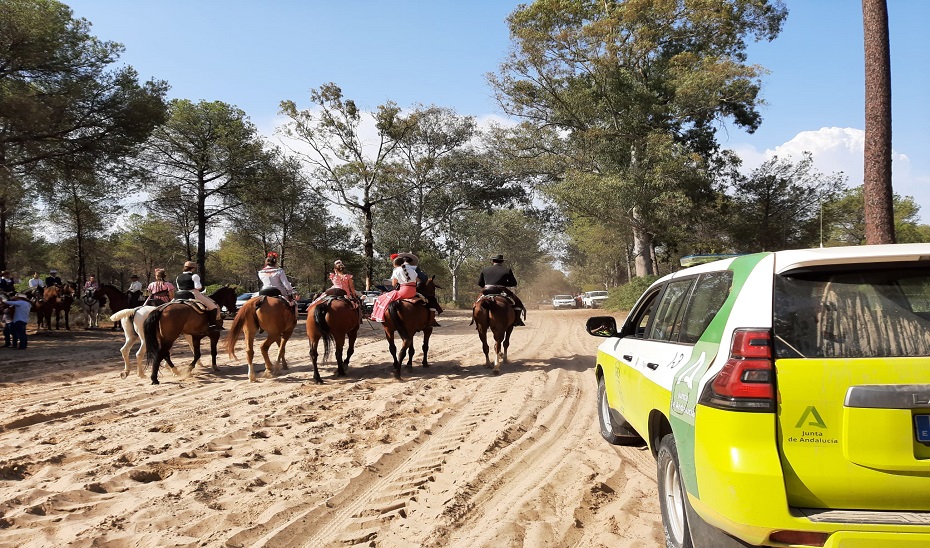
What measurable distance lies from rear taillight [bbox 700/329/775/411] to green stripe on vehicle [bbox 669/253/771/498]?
137 millimetres

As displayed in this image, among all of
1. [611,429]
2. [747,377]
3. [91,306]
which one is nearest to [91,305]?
[91,306]

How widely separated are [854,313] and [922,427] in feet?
1.74

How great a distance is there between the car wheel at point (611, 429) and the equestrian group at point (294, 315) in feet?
15.0

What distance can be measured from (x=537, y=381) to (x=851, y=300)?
7083 millimetres

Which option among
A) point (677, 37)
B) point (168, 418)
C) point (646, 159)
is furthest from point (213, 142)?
point (168, 418)

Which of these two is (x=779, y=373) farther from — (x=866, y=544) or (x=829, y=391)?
(x=866, y=544)

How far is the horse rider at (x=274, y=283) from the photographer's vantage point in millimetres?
10773

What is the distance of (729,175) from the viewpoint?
95.6ft

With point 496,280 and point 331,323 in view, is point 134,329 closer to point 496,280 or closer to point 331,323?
point 331,323

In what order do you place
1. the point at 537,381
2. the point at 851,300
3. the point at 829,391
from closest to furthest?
the point at 829,391
the point at 851,300
the point at 537,381

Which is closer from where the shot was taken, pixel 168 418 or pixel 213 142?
pixel 168 418

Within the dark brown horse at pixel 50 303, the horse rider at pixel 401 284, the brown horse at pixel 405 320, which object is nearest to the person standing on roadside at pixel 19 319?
the dark brown horse at pixel 50 303

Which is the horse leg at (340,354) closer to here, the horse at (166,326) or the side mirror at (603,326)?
the horse at (166,326)

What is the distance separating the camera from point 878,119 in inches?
325
